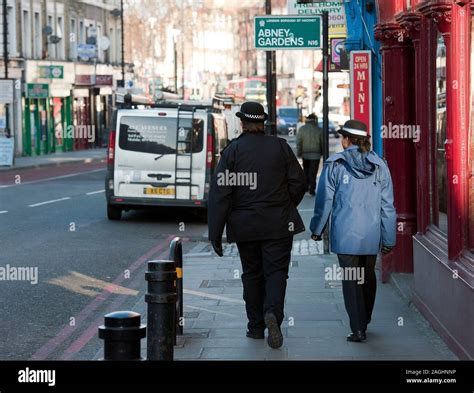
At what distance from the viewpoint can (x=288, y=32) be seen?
55.4 ft

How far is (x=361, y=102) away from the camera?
15844mm

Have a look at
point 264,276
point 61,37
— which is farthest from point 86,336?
point 61,37

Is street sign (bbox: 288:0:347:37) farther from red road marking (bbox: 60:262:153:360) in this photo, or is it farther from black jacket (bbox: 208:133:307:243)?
black jacket (bbox: 208:133:307:243)

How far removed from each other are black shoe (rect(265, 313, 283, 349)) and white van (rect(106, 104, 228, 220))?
1259cm

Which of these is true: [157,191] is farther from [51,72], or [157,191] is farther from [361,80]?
[51,72]

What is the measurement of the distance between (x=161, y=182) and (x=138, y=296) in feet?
29.8

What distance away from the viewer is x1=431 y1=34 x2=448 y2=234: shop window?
32.3ft

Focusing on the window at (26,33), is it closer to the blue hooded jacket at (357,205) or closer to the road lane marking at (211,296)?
the road lane marking at (211,296)

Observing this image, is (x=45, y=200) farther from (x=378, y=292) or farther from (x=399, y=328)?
(x=399, y=328)

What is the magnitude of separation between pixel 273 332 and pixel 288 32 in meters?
8.06

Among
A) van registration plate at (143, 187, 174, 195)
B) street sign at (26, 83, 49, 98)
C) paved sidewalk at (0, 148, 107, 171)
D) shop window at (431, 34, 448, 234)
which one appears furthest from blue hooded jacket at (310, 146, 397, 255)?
street sign at (26, 83, 49, 98)

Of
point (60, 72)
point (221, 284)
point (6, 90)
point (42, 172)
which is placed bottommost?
point (42, 172)

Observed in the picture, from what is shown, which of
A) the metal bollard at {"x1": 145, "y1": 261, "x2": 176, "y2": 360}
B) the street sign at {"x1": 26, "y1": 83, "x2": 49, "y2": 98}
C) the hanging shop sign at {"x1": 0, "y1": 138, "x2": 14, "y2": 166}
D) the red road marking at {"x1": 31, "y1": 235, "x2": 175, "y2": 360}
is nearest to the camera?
the metal bollard at {"x1": 145, "y1": 261, "x2": 176, "y2": 360}

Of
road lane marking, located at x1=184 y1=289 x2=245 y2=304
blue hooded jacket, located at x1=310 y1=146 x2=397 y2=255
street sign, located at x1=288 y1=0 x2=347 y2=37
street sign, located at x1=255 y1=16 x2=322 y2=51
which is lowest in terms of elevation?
road lane marking, located at x1=184 y1=289 x2=245 y2=304
